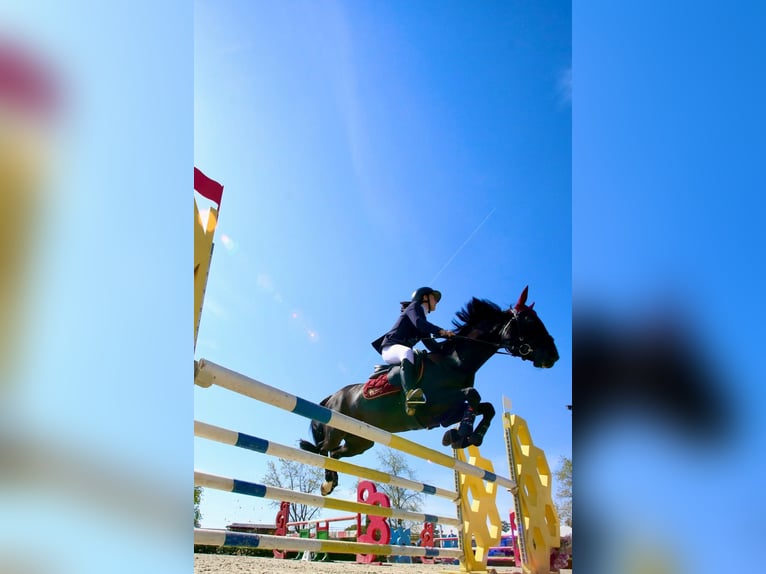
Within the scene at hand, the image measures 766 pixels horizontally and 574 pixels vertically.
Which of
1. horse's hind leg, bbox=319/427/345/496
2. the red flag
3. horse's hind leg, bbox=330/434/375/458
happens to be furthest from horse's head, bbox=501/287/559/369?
the red flag

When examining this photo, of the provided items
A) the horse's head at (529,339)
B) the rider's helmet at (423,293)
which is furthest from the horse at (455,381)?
the rider's helmet at (423,293)

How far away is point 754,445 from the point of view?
366mm

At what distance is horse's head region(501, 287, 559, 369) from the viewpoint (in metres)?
3.67

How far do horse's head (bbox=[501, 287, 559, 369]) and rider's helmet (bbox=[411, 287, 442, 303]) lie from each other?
0.54m

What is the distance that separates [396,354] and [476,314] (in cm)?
83

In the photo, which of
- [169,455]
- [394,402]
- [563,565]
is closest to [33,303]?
[169,455]

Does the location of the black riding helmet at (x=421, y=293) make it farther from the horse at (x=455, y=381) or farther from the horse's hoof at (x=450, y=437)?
the horse's hoof at (x=450, y=437)

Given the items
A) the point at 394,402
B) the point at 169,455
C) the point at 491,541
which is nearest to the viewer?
the point at 169,455

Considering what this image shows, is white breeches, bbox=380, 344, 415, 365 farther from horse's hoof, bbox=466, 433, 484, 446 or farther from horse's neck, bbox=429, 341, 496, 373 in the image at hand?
horse's hoof, bbox=466, 433, 484, 446

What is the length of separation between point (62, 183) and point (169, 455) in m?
0.25

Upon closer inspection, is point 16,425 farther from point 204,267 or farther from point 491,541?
point 491,541

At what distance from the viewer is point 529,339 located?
147 inches

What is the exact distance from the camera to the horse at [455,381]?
366 centimetres

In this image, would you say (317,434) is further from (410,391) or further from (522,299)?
(522,299)
